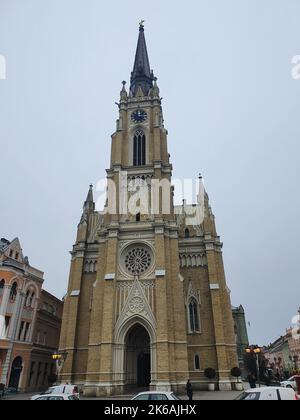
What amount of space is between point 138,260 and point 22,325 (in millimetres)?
13698

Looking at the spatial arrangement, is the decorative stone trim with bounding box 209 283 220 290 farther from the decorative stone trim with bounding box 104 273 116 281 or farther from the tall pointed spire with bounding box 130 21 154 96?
the tall pointed spire with bounding box 130 21 154 96

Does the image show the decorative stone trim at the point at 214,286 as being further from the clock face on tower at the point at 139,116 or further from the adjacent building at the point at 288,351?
the adjacent building at the point at 288,351

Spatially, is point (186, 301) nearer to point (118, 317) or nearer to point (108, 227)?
point (118, 317)

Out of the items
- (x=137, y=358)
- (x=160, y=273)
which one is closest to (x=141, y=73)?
(x=160, y=273)

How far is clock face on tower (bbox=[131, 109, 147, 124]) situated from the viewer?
41344mm

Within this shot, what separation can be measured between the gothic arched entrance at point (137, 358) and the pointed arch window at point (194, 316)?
16.7 feet

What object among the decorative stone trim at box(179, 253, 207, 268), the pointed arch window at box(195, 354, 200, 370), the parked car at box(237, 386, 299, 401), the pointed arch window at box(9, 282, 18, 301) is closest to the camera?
the parked car at box(237, 386, 299, 401)

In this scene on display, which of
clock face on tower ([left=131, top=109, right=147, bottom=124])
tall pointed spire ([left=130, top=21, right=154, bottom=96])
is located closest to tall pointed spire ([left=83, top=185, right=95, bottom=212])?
clock face on tower ([left=131, top=109, right=147, bottom=124])

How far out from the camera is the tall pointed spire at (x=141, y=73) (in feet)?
154

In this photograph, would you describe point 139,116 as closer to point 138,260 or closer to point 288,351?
point 138,260

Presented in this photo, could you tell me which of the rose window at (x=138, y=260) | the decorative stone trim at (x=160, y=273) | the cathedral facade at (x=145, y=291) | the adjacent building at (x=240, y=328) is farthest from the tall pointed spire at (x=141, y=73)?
the adjacent building at (x=240, y=328)

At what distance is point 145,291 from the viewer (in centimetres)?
2955

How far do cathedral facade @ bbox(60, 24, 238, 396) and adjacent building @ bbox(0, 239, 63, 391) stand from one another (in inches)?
160
